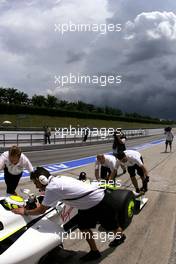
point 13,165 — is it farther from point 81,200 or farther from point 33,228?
point 33,228

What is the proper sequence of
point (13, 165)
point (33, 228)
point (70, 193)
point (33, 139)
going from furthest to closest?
point (33, 139) < point (13, 165) < point (70, 193) < point (33, 228)

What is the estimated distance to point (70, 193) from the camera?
18.7 feet

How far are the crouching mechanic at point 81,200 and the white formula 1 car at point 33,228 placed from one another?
0.16 meters

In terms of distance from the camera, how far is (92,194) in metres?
5.93

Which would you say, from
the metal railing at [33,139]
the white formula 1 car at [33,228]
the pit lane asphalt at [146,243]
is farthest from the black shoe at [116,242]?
the metal railing at [33,139]

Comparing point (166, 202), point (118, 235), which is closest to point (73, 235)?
point (118, 235)

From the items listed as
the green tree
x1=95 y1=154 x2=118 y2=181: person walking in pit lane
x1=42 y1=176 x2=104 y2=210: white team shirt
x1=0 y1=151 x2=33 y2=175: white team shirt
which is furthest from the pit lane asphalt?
the green tree

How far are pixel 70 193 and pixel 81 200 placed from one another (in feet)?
0.81

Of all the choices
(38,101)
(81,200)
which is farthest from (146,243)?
(38,101)

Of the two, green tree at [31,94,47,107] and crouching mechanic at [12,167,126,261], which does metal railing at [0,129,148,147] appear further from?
green tree at [31,94,47,107]

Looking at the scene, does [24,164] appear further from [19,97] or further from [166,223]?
[19,97]

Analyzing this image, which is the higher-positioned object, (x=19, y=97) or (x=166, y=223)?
(x=19, y=97)

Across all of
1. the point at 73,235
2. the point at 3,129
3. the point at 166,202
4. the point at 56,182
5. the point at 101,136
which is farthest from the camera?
the point at 101,136

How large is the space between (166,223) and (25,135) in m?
33.2
